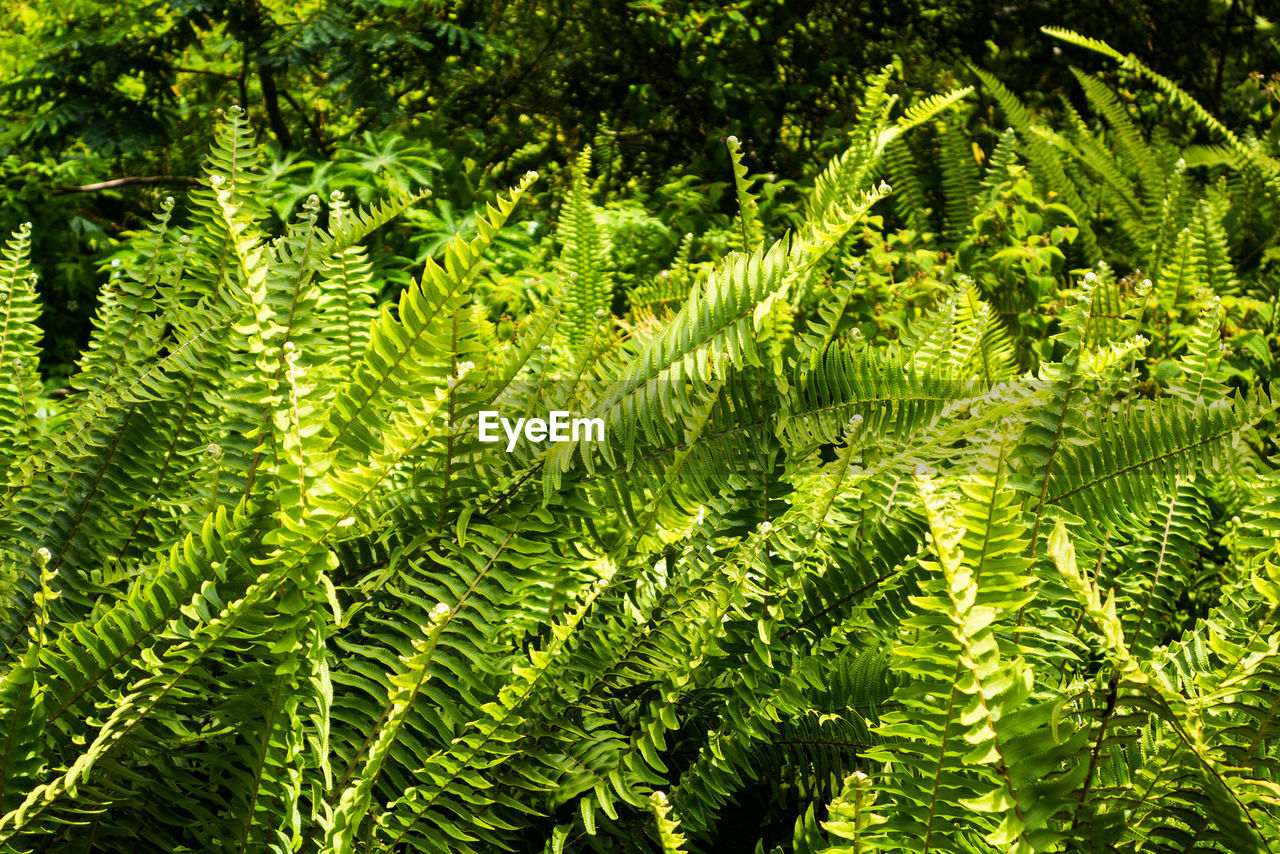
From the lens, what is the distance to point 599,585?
79 centimetres

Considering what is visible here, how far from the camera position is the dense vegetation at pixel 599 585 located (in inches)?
26.9

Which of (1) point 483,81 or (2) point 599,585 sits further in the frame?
(1) point 483,81

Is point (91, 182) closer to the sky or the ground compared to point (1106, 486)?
closer to the ground

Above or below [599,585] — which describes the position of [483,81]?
below

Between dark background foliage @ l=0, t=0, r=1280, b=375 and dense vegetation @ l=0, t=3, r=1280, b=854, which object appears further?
dark background foliage @ l=0, t=0, r=1280, b=375

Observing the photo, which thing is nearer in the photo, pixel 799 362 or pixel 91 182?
pixel 799 362

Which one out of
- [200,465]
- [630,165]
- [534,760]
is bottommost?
[630,165]

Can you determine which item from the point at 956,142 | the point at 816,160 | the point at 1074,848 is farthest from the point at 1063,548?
the point at 816,160

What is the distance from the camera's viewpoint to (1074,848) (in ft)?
2.38

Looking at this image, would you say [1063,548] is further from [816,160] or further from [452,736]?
[816,160]

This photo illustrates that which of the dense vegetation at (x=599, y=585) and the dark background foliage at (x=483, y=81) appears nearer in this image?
the dense vegetation at (x=599, y=585)

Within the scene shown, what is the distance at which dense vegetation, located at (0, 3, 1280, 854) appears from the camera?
26.9 inches

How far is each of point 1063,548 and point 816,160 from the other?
3.21 metres

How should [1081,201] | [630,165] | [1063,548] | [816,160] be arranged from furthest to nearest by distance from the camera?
[630,165]
[816,160]
[1081,201]
[1063,548]
